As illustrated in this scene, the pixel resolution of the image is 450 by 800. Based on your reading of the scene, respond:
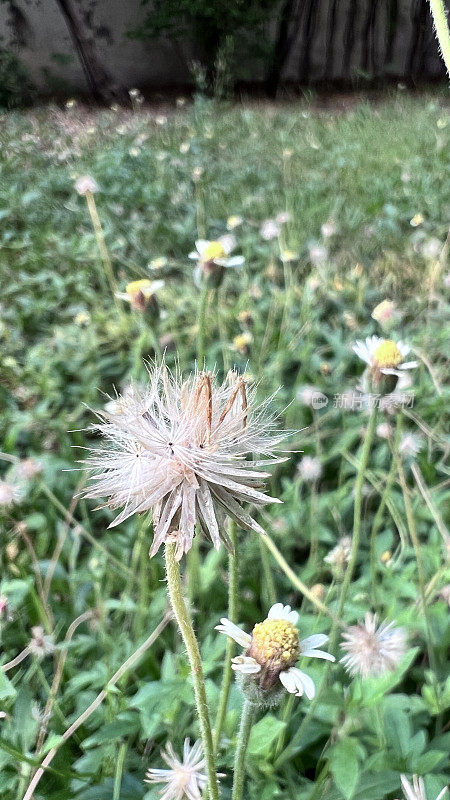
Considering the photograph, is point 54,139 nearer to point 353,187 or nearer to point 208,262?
point 353,187

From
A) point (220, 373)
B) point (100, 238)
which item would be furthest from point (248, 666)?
point (100, 238)

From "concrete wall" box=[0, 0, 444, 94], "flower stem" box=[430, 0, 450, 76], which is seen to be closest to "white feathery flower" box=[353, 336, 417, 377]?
"flower stem" box=[430, 0, 450, 76]

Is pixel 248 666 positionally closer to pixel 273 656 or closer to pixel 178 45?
pixel 273 656

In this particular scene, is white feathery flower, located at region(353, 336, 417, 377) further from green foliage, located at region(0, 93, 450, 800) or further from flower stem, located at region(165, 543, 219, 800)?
flower stem, located at region(165, 543, 219, 800)

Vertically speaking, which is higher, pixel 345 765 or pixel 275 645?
pixel 275 645

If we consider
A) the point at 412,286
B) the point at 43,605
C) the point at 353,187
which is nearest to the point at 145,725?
the point at 43,605
